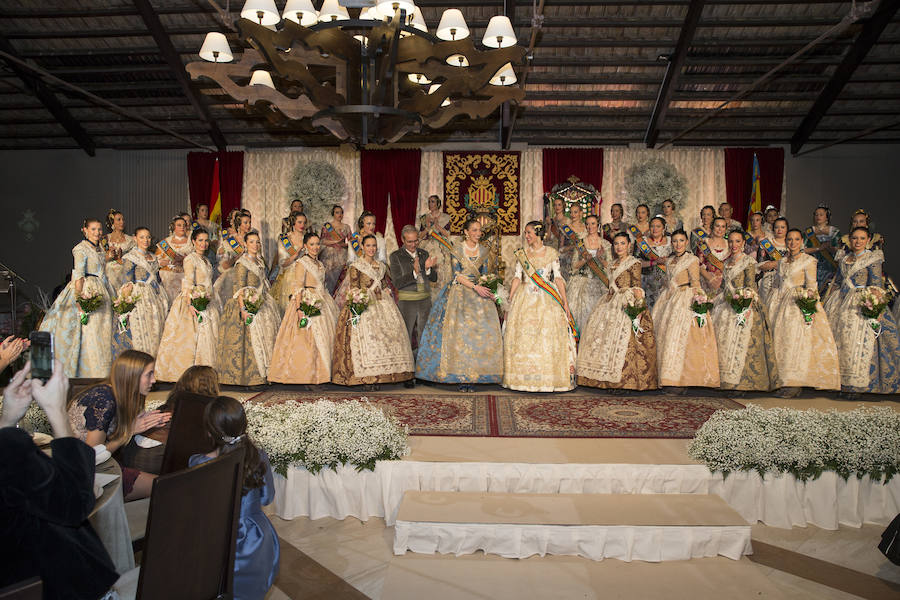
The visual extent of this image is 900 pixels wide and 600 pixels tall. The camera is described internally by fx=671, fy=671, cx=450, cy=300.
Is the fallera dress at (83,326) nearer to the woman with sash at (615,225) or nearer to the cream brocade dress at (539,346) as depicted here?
the cream brocade dress at (539,346)

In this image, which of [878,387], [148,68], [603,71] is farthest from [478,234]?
[148,68]

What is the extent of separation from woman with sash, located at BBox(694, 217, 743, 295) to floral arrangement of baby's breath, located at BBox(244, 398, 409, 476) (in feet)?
13.0

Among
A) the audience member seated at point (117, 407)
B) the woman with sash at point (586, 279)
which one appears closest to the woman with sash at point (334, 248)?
the woman with sash at point (586, 279)

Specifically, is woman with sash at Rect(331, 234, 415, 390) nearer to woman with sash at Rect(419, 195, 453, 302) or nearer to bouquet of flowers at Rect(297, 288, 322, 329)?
bouquet of flowers at Rect(297, 288, 322, 329)

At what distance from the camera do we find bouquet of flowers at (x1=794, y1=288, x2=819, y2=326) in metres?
6.46

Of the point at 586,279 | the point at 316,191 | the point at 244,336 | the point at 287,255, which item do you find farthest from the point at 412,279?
the point at 316,191

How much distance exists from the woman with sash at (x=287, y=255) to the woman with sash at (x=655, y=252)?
12.9 ft

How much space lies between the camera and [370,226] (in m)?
7.17

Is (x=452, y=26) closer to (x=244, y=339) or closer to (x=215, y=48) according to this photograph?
(x=215, y=48)

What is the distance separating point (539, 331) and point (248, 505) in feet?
12.3

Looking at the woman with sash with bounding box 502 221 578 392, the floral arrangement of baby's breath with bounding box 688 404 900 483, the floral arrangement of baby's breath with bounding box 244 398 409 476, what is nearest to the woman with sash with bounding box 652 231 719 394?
the woman with sash with bounding box 502 221 578 392

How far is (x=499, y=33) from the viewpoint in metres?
3.96

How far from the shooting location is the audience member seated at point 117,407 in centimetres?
318

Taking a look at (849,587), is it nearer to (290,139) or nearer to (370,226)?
(370,226)
